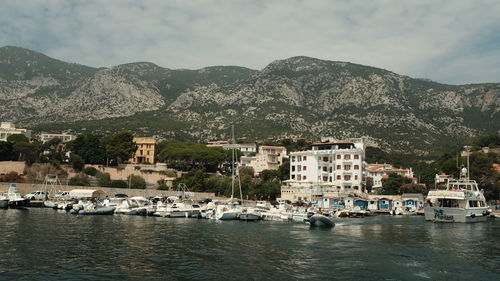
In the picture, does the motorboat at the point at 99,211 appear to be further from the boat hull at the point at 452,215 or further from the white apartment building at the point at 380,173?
the white apartment building at the point at 380,173

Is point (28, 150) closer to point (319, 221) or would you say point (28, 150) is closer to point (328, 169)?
point (328, 169)

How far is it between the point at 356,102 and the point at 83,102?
123337 millimetres

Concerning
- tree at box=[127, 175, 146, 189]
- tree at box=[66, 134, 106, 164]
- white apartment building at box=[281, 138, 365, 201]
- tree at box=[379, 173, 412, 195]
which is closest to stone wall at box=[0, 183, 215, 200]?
tree at box=[127, 175, 146, 189]

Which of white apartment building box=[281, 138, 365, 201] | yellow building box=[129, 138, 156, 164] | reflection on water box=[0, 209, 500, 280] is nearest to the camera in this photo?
reflection on water box=[0, 209, 500, 280]

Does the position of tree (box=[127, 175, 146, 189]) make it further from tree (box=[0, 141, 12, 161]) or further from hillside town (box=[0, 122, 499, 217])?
tree (box=[0, 141, 12, 161])

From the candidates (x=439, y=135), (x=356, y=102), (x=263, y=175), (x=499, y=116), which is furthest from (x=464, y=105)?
(x=263, y=175)

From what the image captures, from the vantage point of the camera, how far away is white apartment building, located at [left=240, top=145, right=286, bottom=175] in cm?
12088

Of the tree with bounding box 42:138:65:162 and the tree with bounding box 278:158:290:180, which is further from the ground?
the tree with bounding box 42:138:65:162

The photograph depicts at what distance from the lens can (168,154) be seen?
403ft

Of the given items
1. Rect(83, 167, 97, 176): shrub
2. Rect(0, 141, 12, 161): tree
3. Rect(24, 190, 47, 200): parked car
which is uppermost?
Rect(0, 141, 12, 161): tree

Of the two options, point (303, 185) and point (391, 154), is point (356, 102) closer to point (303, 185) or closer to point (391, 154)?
point (391, 154)

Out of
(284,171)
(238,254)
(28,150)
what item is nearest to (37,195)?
(28,150)

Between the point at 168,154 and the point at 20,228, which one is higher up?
the point at 168,154

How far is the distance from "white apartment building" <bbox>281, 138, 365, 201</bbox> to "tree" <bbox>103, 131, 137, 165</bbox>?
44.3 meters
